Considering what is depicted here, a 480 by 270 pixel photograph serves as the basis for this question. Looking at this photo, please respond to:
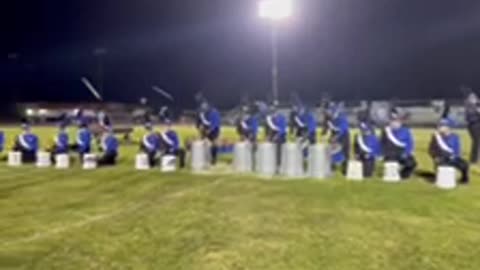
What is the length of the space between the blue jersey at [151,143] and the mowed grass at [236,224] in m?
3.51

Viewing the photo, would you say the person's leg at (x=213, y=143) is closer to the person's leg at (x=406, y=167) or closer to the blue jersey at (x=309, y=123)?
the blue jersey at (x=309, y=123)

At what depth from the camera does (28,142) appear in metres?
23.8

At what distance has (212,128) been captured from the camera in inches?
912

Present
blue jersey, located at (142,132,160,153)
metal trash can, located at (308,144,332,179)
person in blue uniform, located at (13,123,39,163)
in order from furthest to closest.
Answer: person in blue uniform, located at (13,123,39,163) → blue jersey, located at (142,132,160,153) → metal trash can, located at (308,144,332,179)

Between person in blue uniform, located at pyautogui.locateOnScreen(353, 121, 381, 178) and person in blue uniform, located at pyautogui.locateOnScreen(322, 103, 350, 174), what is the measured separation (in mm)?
2110

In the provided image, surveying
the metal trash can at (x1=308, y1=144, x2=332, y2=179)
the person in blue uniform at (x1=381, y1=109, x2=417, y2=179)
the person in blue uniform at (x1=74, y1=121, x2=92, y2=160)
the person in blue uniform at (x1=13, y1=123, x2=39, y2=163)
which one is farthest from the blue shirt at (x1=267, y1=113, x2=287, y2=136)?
the person in blue uniform at (x1=13, y1=123, x2=39, y2=163)

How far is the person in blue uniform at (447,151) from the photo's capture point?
17.3m

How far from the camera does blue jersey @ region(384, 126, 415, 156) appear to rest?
1830cm

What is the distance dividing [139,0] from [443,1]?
27467mm

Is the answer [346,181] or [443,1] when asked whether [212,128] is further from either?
[443,1]

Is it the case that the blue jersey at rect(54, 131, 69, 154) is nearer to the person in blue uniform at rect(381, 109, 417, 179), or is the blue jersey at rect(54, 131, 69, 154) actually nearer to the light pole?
the person in blue uniform at rect(381, 109, 417, 179)

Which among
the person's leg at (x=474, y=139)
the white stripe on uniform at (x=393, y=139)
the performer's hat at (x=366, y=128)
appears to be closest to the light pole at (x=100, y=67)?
the person's leg at (x=474, y=139)

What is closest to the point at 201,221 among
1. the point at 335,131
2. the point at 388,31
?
the point at 335,131

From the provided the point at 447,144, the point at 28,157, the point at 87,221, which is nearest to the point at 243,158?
the point at 447,144
